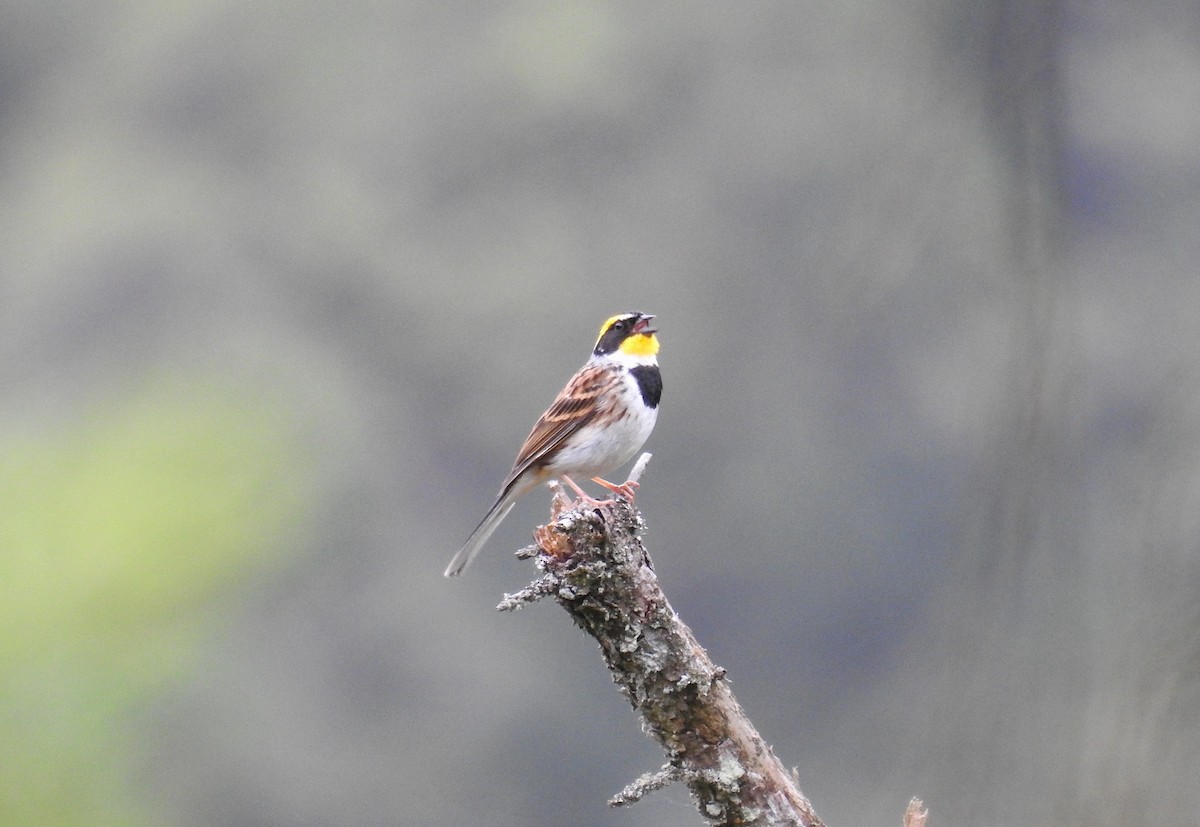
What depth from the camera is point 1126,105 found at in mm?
7977

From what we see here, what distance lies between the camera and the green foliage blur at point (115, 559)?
15.1 metres

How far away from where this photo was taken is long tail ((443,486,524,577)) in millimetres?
5359

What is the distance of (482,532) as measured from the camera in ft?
17.6

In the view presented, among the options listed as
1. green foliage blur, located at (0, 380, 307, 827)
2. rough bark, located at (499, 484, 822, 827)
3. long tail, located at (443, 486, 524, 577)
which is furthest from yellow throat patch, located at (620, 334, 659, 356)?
green foliage blur, located at (0, 380, 307, 827)

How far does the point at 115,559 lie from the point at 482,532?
12750 millimetres

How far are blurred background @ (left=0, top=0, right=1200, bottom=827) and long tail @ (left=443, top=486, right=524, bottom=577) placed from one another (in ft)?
6.01

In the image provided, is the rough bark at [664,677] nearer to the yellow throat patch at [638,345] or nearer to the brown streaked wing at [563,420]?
the brown streaked wing at [563,420]

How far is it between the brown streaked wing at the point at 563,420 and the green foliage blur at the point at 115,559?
10.1 m

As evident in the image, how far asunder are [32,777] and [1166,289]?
11976 mm

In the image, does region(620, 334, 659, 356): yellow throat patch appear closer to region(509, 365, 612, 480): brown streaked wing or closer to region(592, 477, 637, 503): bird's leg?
region(509, 365, 612, 480): brown streaked wing

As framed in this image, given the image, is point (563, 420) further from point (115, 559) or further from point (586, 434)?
point (115, 559)

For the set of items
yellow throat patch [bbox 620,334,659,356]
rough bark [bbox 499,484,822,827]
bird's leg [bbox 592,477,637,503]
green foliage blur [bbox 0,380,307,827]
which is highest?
green foliage blur [bbox 0,380,307,827]

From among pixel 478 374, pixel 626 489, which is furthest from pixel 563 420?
pixel 478 374

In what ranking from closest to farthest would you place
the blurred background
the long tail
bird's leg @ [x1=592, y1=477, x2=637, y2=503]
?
bird's leg @ [x1=592, y1=477, x2=637, y2=503], the long tail, the blurred background
